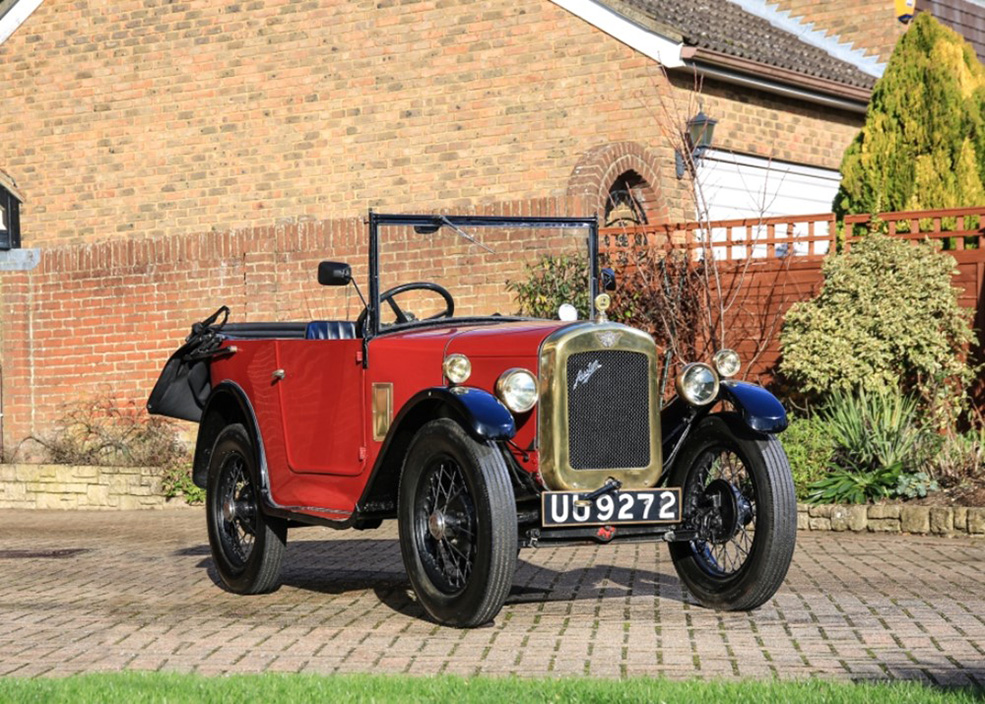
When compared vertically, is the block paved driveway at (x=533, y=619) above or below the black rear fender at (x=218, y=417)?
below

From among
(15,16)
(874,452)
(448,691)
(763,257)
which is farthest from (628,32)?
(448,691)

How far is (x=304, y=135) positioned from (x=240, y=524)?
10.7m

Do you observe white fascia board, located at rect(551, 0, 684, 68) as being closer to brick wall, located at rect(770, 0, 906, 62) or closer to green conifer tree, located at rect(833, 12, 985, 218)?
green conifer tree, located at rect(833, 12, 985, 218)

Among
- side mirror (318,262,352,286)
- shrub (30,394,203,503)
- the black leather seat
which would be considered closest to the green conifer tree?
shrub (30,394,203,503)

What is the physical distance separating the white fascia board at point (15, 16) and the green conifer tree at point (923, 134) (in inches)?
443

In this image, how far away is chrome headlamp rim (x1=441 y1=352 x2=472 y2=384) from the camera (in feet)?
24.7

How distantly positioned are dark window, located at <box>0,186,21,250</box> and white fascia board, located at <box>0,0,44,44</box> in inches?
87.4

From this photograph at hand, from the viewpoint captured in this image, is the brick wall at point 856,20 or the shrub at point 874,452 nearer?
the shrub at point 874,452

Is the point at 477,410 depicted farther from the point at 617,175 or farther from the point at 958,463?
the point at 617,175

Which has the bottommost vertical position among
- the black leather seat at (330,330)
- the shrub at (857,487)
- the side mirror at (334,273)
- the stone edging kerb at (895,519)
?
the stone edging kerb at (895,519)

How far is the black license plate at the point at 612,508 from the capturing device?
738 centimetres

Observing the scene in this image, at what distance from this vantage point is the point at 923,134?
16609mm

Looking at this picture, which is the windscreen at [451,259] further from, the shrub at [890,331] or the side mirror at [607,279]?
the shrub at [890,331]

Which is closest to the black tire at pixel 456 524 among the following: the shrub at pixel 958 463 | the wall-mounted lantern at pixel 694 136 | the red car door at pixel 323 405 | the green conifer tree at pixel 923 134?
the red car door at pixel 323 405
